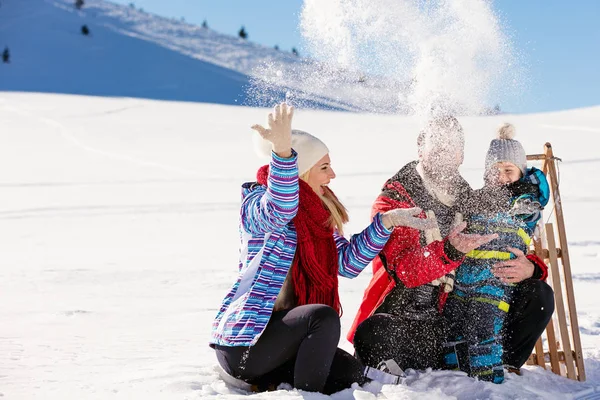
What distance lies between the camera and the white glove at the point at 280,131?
276 cm

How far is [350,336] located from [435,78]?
122 centimetres

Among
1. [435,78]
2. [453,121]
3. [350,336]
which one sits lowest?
[350,336]

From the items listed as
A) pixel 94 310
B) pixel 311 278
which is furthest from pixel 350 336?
pixel 94 310

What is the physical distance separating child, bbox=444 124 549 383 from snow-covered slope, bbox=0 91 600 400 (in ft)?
0.44

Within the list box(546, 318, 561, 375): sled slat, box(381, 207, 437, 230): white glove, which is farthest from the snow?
box(381, 207, 437, 230): white glove

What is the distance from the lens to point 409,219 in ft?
10.0

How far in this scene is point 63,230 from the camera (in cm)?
933

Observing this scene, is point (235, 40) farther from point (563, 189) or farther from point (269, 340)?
point (269, 340)

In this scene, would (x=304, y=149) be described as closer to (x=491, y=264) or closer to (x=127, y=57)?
(x=491, y=264)

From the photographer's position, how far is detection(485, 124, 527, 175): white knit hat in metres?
3.38

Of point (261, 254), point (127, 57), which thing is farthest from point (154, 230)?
point (127, 57)

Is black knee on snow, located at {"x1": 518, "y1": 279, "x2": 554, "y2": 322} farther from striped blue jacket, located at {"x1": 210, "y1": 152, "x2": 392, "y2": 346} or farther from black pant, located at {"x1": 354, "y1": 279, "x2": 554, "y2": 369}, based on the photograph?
striped blue jacket, located at {"x1": 210, "y1": 152, "x2": 392, "y2": 346}

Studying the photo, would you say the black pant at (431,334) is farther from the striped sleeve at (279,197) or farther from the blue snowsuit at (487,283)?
the striped sleeve at (279,197)

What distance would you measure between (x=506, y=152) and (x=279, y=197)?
1.18 meters
